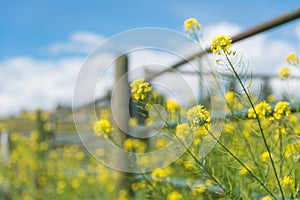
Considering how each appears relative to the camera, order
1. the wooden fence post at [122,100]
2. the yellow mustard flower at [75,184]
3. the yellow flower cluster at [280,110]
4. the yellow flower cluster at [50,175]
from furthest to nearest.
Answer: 1. the yellow mustard flower at [75,184]
2. the yellow flower cluster at [50,175]
3. the wooden fence post at [122,100]
4. the yellow flower cluster at [280,110]

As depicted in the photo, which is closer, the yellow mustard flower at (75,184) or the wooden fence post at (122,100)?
the wooden fence post at (122,100)

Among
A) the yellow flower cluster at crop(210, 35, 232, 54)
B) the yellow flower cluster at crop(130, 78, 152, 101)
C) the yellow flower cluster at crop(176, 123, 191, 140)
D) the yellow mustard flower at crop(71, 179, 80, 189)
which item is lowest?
the yellow mustard flower at crop(71, 179, 80, 189)

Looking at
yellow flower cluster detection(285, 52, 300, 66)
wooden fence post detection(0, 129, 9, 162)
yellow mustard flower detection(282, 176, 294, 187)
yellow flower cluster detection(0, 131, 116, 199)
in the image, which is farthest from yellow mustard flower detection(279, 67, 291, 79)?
wooden fence post detection(0, 129, 9, 162)

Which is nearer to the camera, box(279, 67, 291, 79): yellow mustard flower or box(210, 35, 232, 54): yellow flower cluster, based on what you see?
box(210, 35, 232, 54): yellow flower cluster

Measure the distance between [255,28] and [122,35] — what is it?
1.99 feet

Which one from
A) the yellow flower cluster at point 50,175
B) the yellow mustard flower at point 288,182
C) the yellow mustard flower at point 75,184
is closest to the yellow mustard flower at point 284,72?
the yellow mustard flower at point 288,182

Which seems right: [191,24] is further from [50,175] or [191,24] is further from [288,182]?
[50,175]

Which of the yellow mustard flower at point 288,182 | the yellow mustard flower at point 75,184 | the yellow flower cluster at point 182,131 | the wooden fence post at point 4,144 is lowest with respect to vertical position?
the yellow mustard flower at point 75,184

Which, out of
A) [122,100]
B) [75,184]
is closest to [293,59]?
[122,100]

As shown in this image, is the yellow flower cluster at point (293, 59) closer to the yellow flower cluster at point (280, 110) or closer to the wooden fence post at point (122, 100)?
the yellow flower cluster at point (280, 110)

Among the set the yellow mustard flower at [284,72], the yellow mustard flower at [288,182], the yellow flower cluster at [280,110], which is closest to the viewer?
the yellow mustard flower at [288,182]

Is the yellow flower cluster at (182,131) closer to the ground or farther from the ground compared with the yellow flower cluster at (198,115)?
closer to the ground

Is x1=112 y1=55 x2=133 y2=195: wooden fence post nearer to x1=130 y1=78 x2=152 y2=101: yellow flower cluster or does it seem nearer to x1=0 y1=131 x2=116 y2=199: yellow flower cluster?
x1=0 y1=131 x2=116 y2=199: yellow flower cluster

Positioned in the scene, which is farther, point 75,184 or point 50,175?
point 50,175
